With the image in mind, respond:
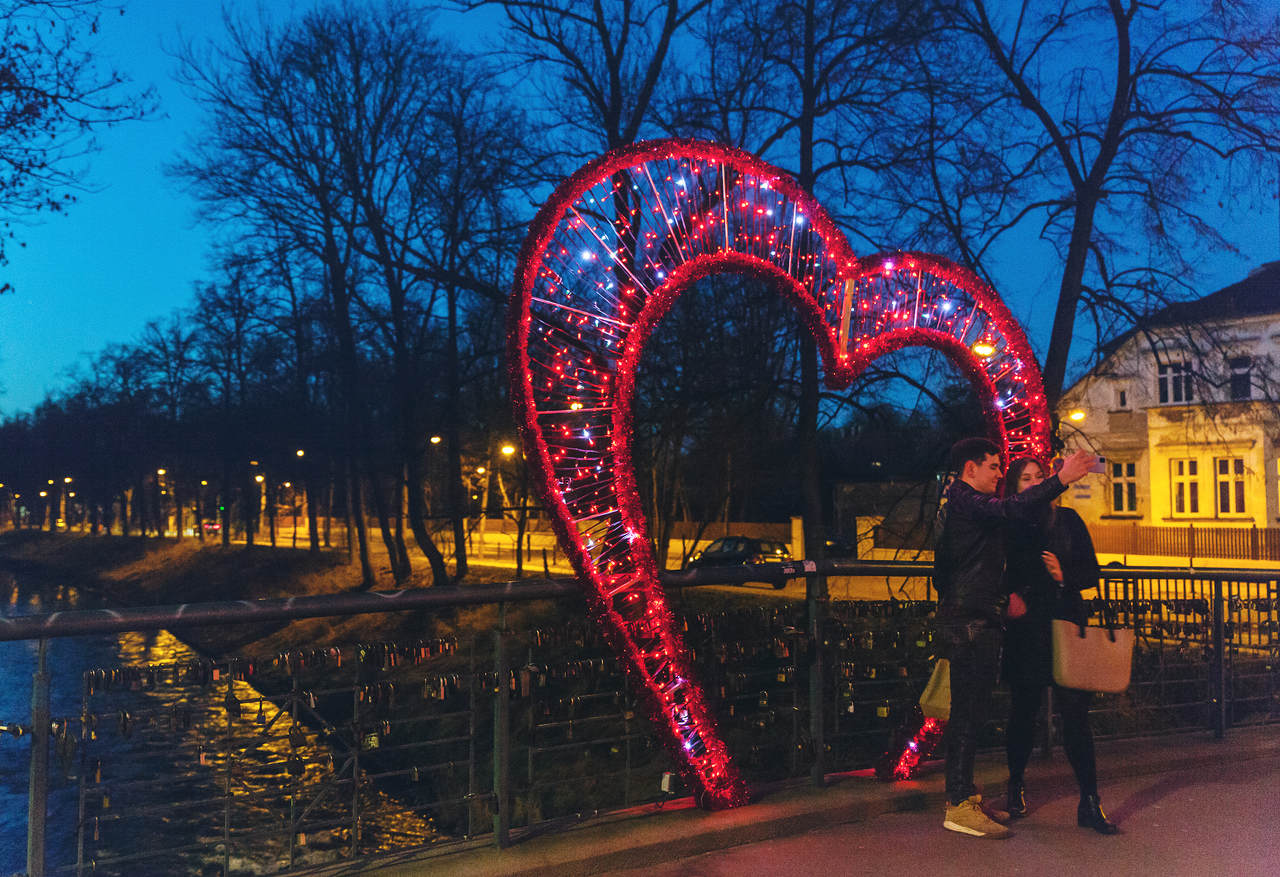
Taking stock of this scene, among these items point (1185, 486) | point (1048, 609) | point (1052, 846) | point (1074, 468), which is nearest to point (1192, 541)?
point (1185, 486)

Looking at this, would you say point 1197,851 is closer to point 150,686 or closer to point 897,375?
point 150,686

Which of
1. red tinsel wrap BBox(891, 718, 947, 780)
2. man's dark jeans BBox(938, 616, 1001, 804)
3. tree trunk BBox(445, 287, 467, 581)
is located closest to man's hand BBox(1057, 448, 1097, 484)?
man's dark jeans BBox(938, 616, 1001, 804)

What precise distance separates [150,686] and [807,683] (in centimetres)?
345

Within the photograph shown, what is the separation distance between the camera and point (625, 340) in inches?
209

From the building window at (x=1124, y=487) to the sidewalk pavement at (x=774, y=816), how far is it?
39.8 meters

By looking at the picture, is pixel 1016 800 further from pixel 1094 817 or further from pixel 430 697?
pixel 430 697

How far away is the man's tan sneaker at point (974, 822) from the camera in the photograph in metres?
5.01

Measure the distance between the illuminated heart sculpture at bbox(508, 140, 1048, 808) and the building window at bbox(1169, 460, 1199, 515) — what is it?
39.2 m

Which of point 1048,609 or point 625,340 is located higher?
point 625,340

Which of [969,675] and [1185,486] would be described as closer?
[969,675]

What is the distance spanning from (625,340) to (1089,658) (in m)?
2.66

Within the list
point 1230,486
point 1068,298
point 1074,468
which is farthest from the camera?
point 1230,486

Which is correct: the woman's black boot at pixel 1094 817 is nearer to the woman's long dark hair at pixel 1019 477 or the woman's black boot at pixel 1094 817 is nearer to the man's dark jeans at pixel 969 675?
the man's dark jeans at pixel 969 675

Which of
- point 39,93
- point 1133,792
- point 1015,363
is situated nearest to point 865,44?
point 1015,363
